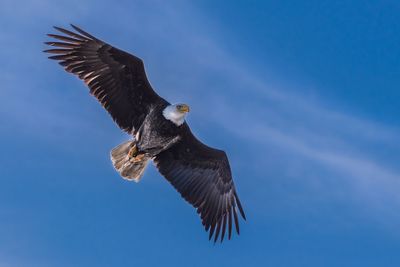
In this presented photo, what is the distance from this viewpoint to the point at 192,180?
67.4 feet

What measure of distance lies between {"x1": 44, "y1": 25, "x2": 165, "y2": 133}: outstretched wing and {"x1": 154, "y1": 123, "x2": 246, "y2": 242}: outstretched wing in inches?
48.7

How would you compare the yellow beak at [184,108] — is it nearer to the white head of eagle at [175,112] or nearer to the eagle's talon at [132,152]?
A: the white head of eagle at [175,112]

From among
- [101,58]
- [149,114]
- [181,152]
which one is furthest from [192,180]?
[101,58]

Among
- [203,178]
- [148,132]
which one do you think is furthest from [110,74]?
[203,178]

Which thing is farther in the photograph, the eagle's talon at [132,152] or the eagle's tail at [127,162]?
the eagle's tail at [127,162]

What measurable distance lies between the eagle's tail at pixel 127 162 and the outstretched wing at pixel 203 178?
25.1 inches

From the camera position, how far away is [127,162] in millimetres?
19859

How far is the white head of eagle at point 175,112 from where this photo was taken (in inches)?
765

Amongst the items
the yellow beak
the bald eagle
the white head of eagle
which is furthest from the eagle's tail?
the yellow beak

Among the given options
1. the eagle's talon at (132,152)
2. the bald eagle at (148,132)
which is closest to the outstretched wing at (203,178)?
the bald eagle at (148,132)

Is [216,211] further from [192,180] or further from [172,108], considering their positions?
[172,108]

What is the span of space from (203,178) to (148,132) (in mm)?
1899

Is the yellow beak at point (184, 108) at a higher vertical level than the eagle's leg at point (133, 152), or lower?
higher

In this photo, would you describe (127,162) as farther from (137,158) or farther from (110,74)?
(110,74)
